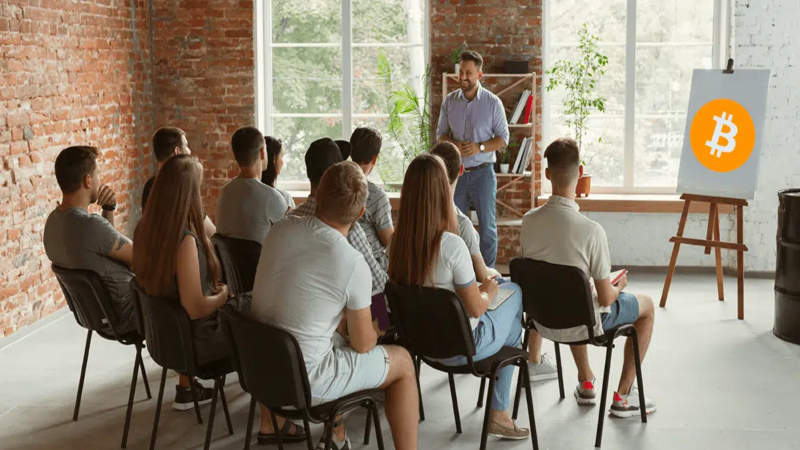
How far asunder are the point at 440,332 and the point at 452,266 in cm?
28

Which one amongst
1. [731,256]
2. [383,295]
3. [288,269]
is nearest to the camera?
[288,269]

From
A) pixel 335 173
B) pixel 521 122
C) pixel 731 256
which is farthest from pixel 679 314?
pixel 335 173

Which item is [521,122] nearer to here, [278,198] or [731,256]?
[731,256]

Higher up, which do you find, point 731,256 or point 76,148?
point 76,148

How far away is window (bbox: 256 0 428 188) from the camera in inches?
340

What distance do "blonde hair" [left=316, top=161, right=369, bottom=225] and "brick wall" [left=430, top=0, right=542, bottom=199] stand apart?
16.8 feet

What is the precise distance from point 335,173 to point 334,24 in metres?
5.67

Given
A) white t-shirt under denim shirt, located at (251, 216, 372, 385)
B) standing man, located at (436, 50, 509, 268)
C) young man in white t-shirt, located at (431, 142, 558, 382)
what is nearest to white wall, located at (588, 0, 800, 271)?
standing man, located at (436, 50, 509, 268)

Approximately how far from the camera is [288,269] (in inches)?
128

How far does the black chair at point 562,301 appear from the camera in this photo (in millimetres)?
4039

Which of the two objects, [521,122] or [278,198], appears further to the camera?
[521,122]

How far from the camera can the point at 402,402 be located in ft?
11.7

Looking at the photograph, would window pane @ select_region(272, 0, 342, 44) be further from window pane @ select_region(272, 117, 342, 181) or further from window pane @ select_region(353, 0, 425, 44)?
window pane @ select_region(272, 117, 342, 181)

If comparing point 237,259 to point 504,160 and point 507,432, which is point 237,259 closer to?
point 507,432
